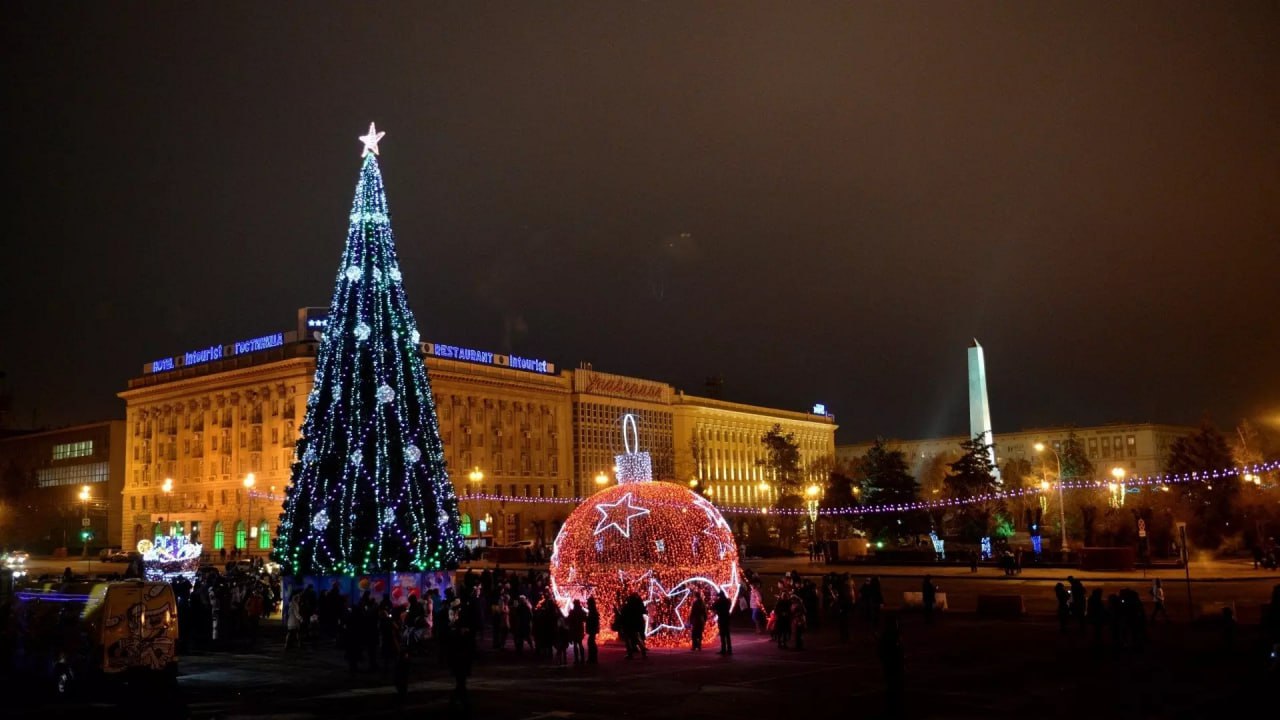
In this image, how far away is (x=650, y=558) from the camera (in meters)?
22.3

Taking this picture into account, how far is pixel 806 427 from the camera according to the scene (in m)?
148

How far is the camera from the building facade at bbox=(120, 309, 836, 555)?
276 feet

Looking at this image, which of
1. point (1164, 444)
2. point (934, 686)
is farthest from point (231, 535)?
point (1164, 444)

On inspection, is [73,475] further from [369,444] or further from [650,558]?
[650,558]

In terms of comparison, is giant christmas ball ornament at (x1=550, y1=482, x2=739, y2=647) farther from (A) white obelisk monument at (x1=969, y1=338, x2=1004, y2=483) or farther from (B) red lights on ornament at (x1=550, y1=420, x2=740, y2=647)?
(A) white obelisk monument at (x1=969, y1=338, x2=1004, y2=483)

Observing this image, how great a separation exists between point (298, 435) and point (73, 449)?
3700cm

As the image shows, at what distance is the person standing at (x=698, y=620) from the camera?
2197 centimetres

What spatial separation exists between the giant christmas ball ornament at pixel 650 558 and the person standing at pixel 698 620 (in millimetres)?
290

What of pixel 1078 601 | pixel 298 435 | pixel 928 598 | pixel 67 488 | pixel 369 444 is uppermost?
pixel 298 435

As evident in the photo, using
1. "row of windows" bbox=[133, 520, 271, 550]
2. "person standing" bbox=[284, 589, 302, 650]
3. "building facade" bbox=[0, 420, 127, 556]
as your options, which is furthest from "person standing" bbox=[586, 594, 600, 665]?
"building facade" bbox=[0, 420, 127, 556]

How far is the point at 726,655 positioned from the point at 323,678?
7.66 m

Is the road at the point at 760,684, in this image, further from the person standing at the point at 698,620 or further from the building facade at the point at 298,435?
Result: the building facade at the point at 298,435

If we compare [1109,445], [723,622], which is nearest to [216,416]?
[723,622]

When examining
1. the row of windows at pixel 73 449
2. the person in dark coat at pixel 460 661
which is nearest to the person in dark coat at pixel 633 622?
the person in dark coat at pixel 460 661
